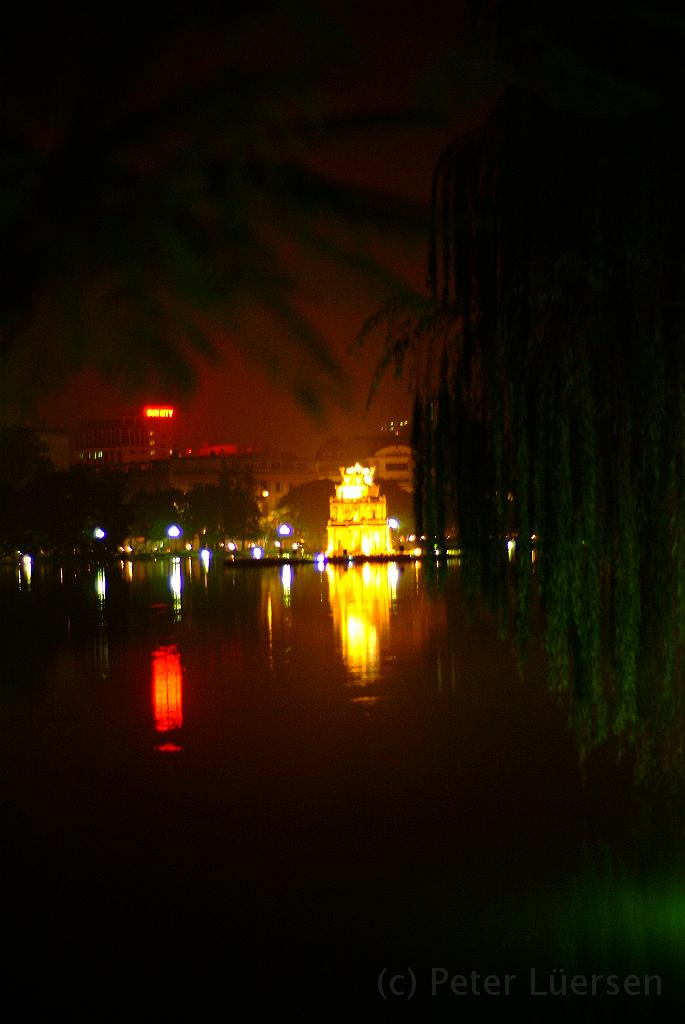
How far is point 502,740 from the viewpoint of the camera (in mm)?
13922

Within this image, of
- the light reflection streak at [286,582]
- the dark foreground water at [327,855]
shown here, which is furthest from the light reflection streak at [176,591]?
the dark foreground water at [327,855]

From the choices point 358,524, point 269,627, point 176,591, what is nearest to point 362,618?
point 269,627

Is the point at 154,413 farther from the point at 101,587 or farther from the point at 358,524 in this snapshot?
the point at 358,524

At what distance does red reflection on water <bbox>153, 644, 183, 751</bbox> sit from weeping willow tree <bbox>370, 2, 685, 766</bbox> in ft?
26.5

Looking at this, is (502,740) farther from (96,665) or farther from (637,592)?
(96,665)

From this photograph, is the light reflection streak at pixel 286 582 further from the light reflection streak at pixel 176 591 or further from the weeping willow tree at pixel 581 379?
the weeping willow tree at pixel 581 379

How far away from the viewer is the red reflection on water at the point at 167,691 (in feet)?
49.8

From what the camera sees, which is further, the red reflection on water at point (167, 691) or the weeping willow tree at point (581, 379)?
the red reflection on water at point (167, 691)

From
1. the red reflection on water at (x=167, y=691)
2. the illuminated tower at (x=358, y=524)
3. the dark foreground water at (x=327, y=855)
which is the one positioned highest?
the illuminated tower at (x=358, y=524)

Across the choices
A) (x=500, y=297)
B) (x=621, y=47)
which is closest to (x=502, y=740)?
(x=500, y=297)

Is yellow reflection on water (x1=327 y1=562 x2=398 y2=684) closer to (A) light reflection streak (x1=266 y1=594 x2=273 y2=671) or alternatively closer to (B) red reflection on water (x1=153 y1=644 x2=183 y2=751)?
(A) light reflection streak (x1=266 y1=594 x2=273 y2=671)

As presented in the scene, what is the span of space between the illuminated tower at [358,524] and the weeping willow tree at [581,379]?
7904cm

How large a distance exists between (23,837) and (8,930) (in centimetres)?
239

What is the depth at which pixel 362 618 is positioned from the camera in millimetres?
30297
